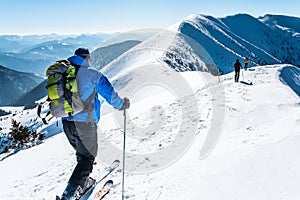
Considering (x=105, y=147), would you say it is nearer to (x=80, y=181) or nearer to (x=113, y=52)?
(x=80, y=181)

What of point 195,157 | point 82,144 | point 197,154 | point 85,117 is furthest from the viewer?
point 197,154

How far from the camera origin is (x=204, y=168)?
590 cm

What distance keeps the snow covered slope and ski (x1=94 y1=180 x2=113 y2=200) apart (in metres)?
0.13

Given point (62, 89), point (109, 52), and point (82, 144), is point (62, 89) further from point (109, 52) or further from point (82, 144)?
point (109, 52)

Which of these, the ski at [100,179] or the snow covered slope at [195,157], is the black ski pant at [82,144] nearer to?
the ski at [100,179]

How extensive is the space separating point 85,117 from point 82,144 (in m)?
0.54

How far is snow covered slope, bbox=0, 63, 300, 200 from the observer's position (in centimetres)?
508

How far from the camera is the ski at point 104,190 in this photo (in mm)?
5543

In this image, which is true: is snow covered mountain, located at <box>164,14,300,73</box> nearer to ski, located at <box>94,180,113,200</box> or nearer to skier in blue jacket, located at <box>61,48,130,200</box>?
ski, located at <box>94,180,113,200</box>

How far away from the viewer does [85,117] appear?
16.4 feet

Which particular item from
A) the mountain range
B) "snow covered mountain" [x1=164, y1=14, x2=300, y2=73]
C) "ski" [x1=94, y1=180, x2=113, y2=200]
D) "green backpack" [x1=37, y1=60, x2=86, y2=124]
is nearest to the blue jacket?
"green backpack" [x1=37, y1=60, x2=86, y2=124]

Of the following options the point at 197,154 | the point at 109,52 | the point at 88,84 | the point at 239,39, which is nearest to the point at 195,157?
the point at 197,154

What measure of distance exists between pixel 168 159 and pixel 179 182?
1.36m

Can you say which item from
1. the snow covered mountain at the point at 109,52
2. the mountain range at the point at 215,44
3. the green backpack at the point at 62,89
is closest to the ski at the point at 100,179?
the green backpack at the point at 62,89
